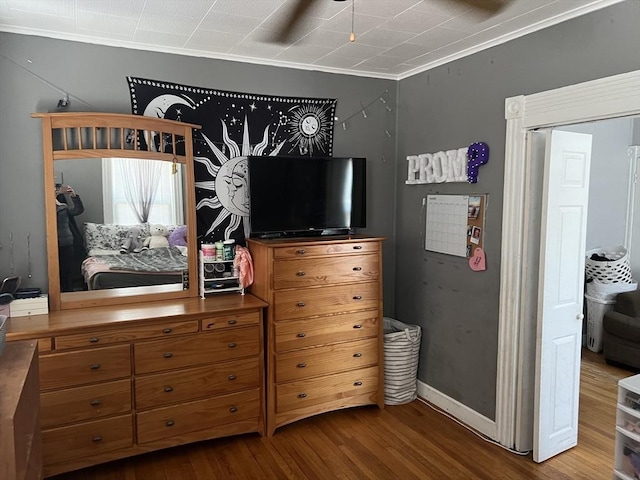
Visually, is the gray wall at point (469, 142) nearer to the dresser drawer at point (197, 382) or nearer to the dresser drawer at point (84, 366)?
the dresser drawer at point (197, 382)

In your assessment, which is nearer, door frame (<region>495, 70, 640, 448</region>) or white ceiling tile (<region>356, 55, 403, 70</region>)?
door frame (<region>495, 70, 640, 448</region>)

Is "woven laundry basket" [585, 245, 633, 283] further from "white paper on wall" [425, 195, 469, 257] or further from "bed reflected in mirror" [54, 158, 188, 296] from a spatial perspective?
"bed reflected in mirror" [54, 158, 188, 296]

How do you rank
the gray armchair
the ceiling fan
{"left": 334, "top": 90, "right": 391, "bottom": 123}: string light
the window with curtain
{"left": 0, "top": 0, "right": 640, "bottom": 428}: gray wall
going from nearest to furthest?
the ceiling fan < {"left": 0, "top": 0, "right": 640, "bottom": 428}: gray wall < the window with curtain < {"left": 334, "top": 90, "right": 391, "bottom": 123}: string light < the gray armchair

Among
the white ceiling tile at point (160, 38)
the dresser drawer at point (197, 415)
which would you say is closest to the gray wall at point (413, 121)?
the white ceiling tile at point (160, 38)

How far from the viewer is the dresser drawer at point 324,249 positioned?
10.6 feet

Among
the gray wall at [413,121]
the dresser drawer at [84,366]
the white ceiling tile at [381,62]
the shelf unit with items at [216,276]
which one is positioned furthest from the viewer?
the white ceiling tile at [381,62]

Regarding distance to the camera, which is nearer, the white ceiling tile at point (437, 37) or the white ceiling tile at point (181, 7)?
the white ceiling tile at point (181, 7)

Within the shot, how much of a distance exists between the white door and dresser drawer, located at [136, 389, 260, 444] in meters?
1.74

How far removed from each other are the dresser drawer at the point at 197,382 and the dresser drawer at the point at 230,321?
0.23m

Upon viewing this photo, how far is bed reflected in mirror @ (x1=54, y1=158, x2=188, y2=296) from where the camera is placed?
3051 millimetres

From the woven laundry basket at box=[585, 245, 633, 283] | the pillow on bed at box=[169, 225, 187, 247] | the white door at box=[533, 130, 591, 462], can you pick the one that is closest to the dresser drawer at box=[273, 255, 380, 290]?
the pillow on bed at box=[169, 225, 187, 247]

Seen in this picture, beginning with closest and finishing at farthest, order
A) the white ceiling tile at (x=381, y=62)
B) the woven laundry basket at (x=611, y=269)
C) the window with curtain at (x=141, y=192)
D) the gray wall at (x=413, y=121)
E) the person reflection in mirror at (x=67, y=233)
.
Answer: the gray wall at (x=413, y=121), the person reflection in mirror at (x=67, y=233), the window with curtain at (x=141, y=192), the white ceiling tile at (x=381, y=62), the woven laundry basket at (x=611, y=269)

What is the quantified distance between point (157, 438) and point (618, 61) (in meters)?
3.14

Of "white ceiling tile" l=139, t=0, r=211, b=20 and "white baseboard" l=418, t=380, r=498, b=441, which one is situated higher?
"white ceiling tile" l=139, t=0, r=211, b=20
